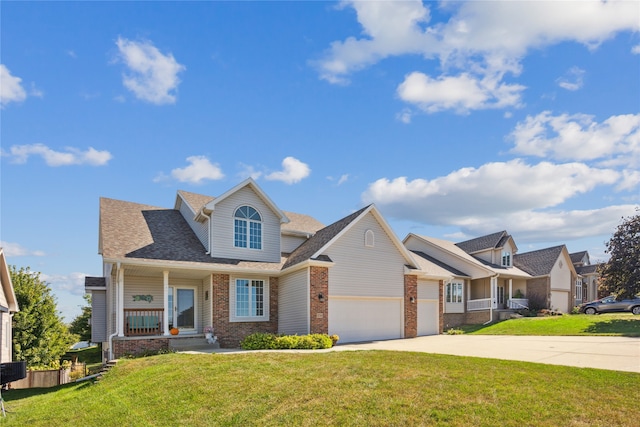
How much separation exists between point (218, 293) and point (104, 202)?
26.1 feet

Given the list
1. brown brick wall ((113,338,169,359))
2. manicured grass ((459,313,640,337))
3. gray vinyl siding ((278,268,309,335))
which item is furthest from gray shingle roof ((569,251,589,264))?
brown brick wall ((113,338,169,359))

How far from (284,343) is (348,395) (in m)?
7.97

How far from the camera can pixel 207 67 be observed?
14.8 meters

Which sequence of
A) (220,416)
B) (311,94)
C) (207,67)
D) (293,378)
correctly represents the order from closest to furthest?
(220,416)
(293,378)
(207,67)
(311,94)

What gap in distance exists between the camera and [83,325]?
3512cm

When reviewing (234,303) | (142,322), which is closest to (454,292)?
(234,303)

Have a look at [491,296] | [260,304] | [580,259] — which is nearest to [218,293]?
[260,304]

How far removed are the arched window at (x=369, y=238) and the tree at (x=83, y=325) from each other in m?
26.1

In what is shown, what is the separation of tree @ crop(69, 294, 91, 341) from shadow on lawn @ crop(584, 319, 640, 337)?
3470cm

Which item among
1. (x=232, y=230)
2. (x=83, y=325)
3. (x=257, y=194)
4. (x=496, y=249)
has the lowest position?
(x=83, y=325)

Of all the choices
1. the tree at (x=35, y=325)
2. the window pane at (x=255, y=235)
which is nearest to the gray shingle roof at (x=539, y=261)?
the window pane at (x=255, y=235)

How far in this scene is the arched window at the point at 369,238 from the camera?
64.7 ft

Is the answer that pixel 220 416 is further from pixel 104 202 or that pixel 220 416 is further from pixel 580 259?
pixel 580 259

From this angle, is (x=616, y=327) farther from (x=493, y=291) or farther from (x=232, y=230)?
(x=232, y=230)
